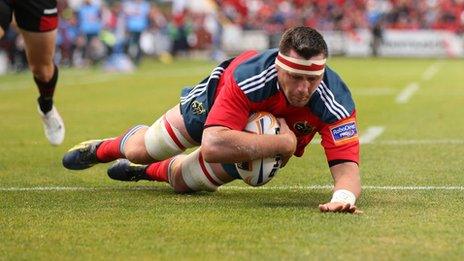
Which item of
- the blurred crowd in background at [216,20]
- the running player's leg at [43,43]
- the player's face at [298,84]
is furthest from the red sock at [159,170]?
the blurred crowd in background at [216,20]

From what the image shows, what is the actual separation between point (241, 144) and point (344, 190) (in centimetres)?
61

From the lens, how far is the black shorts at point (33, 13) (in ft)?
27.0

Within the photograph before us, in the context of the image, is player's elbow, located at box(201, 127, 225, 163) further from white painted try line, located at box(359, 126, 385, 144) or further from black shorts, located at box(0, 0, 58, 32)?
white painted try line, located at box(359, 126, 385, 144)

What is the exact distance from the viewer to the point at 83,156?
6992 mm

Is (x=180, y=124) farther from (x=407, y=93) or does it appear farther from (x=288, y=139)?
(x=407, y=93)

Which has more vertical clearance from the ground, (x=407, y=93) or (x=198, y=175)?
(x=198, y=175)

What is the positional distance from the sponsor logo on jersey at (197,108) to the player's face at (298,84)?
0.57 m

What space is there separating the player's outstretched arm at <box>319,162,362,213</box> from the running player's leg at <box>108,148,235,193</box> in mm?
667

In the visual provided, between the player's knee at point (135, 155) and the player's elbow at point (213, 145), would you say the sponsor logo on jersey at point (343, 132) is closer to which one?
the player's elbow at point (213, 145)

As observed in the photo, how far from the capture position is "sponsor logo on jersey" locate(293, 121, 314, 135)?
19.7 feet

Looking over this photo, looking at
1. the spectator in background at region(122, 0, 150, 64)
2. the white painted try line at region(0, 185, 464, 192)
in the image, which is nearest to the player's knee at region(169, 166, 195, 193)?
the white painted try line at region(0, 185, 464, 192)

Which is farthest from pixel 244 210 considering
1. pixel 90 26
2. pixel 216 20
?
pixel 216 20

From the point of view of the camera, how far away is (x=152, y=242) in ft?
15.9

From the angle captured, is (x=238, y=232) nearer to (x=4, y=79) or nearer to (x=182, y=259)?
(x=182, y=259)
